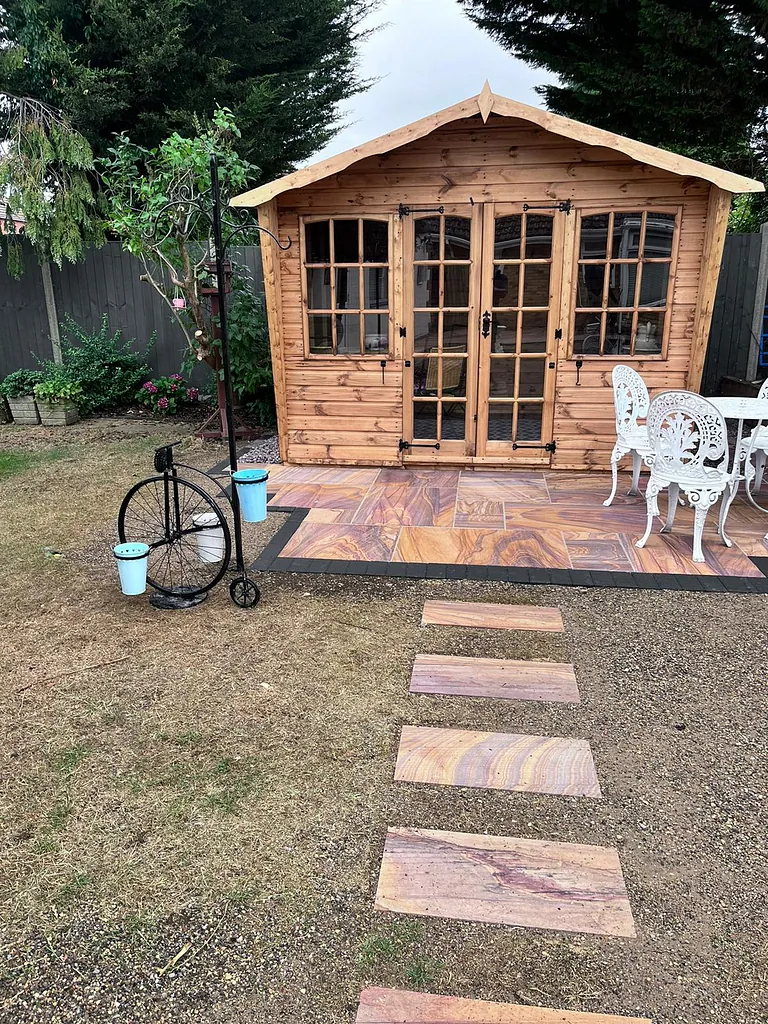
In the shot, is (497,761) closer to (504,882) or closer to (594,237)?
(504,882)

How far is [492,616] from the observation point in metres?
3.35

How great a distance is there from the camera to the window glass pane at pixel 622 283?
5277 mm

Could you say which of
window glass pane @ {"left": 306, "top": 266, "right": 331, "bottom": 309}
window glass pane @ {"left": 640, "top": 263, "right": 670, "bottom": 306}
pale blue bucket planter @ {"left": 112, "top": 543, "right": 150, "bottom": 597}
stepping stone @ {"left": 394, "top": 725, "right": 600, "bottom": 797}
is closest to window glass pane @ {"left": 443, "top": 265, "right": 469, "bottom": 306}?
window glass pane @ {"left": 306, "top": 266, "right": 331, "bottom": 309}

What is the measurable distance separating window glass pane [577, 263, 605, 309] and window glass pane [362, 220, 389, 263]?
146 cm

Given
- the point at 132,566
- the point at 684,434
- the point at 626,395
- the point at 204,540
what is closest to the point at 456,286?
the point at 626,395

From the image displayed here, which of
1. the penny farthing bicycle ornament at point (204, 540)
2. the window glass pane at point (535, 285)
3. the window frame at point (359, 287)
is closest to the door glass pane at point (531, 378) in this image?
the window glass pane at point (535, 285)

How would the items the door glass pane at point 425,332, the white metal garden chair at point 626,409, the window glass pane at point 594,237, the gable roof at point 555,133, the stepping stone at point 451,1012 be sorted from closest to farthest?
the stepping stone at point 451,1012 → the white metal garden chair at point 626,409 → the gable roof at point 555,133 → the window glass pane at point 594,237 → the door glass pane at point 425,332

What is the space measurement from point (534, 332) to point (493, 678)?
134 inches

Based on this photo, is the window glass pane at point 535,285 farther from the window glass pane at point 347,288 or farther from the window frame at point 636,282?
the window glass pane at point 347,288

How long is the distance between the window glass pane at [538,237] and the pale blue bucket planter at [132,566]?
3.64m

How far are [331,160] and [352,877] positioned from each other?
4675 mm

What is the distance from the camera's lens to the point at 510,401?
566cm

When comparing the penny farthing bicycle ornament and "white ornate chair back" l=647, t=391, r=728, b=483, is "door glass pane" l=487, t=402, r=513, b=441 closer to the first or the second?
"white ornate chair back" l=647, t=391, r=728, b=483

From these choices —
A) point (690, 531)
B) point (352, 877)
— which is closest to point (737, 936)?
point (352, 877)
